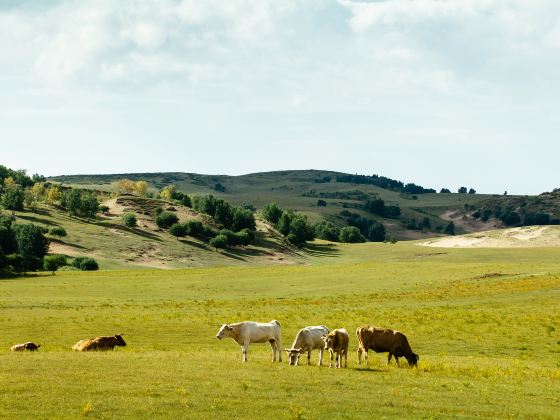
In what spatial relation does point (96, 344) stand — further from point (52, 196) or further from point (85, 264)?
point (52, 196)

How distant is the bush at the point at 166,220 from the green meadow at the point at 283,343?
8351 cm

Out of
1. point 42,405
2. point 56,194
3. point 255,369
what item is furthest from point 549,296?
point 56,194

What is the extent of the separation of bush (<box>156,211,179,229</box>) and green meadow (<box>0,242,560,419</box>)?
83.5m

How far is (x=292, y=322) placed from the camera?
170ft

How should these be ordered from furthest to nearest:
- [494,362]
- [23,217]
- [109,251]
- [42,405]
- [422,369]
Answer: [23,217] → [109,251] → [494,362] → [422,369] → [42,405]

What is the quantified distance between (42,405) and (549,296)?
2163 inches

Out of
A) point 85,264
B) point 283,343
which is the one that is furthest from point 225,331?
point 85,264

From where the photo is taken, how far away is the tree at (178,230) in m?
177

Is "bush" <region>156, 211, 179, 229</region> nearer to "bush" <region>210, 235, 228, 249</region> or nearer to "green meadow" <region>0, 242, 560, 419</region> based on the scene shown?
"bush" <region>210, 235, 228, 249</region>

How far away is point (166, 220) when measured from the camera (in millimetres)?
184625

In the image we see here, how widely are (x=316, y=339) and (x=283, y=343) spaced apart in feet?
37.2

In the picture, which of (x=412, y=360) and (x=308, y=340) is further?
(x=412, y=360)

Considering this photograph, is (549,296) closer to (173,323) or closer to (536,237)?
(173,323)

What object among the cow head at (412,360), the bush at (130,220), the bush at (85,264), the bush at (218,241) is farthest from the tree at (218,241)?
the cow head at (412,360)
